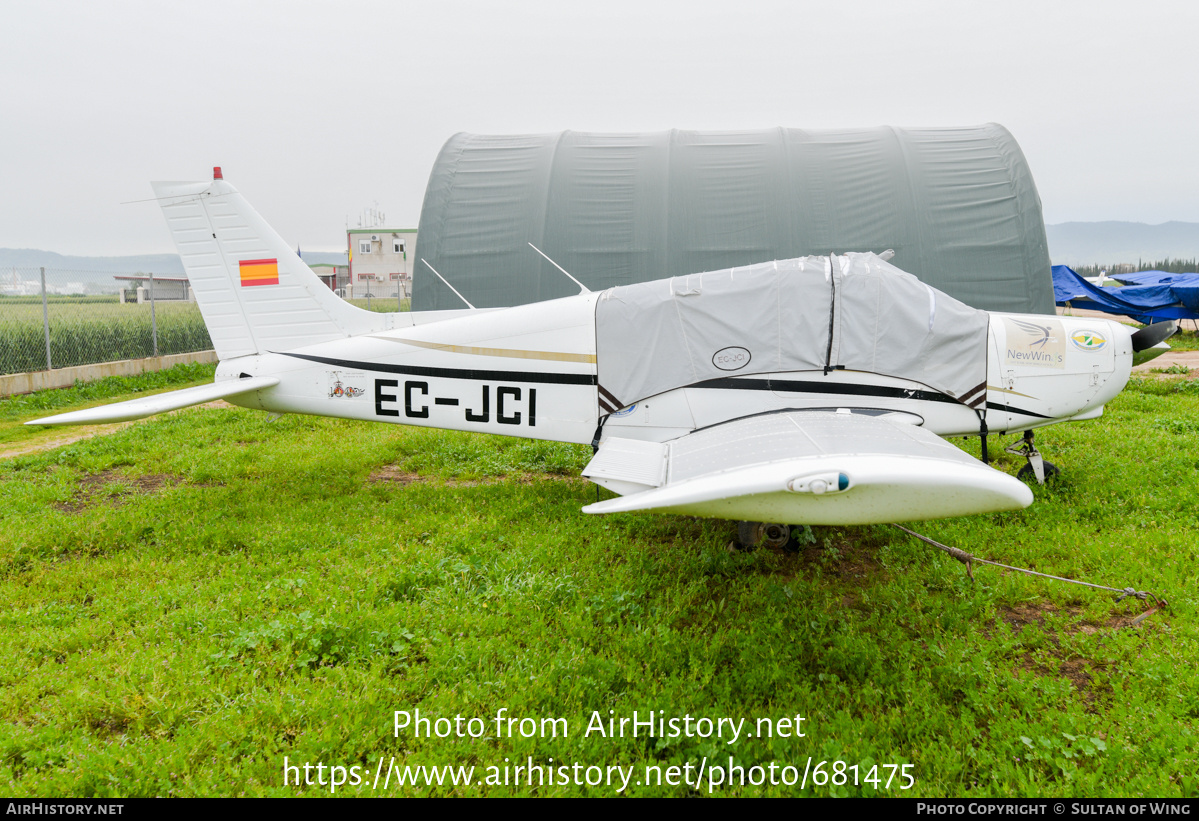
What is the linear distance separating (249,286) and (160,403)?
4.83 ft

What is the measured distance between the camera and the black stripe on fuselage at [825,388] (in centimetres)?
455

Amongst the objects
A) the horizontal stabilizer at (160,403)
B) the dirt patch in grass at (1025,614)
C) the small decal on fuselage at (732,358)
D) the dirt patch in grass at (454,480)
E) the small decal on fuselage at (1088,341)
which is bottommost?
the dirt patch in grass at (1025,614)

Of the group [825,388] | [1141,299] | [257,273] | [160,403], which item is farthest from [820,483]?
[1141,299]

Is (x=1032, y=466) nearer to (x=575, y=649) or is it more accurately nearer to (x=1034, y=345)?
(x=1034, y=345)

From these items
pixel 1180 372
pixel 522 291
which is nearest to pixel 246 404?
pixel 522 291

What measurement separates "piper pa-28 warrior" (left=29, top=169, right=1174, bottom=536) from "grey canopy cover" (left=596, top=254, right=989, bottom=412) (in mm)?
12

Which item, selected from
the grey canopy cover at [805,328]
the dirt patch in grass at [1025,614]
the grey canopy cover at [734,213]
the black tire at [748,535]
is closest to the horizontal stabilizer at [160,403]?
the grey canopy cover at [805,328]

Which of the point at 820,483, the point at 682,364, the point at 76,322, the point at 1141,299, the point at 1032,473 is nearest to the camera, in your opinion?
the point at 820,483

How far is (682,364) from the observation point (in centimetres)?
470

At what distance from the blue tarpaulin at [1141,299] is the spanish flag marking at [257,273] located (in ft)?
69.1

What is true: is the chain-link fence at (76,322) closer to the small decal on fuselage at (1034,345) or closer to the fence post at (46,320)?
the fence post at (46,320)

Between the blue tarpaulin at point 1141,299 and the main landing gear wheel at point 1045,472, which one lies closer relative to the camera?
the main landing gear wheel at point 1045,472
